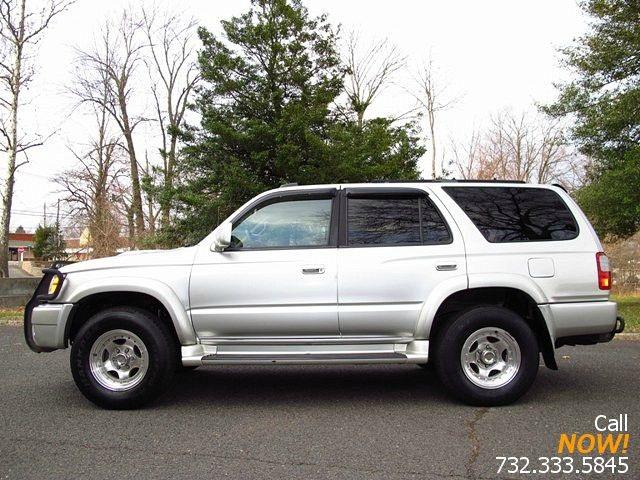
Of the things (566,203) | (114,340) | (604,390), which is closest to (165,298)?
(114,340)

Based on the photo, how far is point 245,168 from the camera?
62.5 feet

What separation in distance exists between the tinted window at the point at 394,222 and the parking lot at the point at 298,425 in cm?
148

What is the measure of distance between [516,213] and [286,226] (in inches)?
83.6

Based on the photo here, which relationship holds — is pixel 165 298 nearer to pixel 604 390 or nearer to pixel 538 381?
pixel 538 381

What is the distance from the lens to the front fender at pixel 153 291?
501 centimetres

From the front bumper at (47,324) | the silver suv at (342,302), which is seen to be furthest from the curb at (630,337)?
the front bumper at (47,324)

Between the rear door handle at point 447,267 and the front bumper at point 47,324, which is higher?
the rear door handle at point 447,267

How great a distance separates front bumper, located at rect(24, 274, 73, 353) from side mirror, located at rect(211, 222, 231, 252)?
1.38m

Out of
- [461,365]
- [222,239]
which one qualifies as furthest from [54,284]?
[461,365]

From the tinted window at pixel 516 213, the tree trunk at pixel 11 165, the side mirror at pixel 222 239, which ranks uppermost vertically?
the tree trunk at pixel 11 165

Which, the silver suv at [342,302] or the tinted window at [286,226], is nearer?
the silver suv at [342,302]

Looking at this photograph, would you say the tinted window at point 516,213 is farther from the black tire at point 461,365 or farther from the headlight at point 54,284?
the headlight at point 54,284

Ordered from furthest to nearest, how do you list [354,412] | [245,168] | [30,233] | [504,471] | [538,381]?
[30,233] → [245,168] → [538,381] → [354,412] → [504,471]

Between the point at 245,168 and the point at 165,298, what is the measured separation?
566 inches
